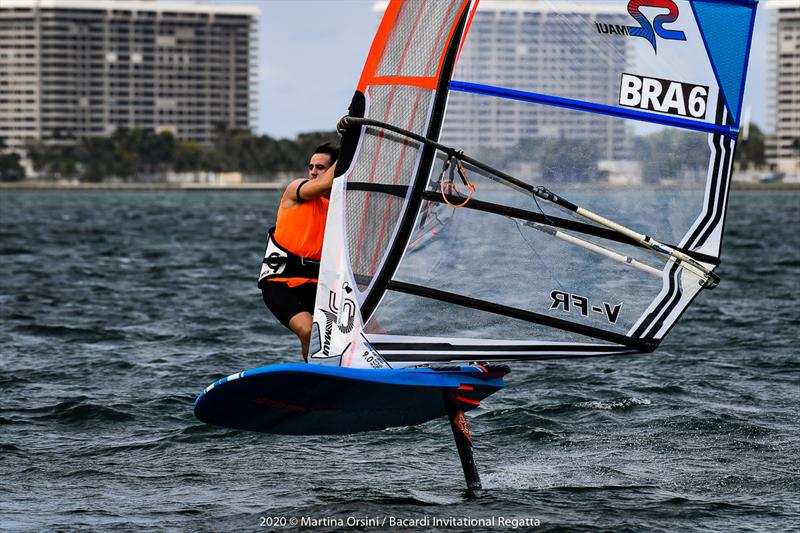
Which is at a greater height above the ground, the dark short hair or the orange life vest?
the dark short hair

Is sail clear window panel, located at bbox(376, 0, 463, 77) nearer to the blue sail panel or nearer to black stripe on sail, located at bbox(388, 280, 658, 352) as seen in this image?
black stripe on sail, located at bbox(388, 280, 658, 352)

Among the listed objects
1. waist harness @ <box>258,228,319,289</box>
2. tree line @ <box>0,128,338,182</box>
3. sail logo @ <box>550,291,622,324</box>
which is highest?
waist harness @ <box>258,228,319,289</box>

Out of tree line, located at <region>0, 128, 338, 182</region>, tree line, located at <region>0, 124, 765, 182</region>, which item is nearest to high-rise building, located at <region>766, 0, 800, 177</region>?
tree line, located at <region>0, 124, 765, 182</region>

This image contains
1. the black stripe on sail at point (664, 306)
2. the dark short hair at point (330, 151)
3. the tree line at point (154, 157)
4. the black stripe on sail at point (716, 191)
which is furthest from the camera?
the tree line at point (154, 157)

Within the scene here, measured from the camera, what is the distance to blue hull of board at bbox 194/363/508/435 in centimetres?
696

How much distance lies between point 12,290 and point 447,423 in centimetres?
1245

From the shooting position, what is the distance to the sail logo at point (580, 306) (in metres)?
7.30

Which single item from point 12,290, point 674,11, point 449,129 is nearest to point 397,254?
point 449,129

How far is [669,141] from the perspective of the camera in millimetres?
7141

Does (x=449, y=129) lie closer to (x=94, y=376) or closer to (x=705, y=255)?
(x=705, y=255)

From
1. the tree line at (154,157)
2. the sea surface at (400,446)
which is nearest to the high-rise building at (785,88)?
the tree line at (154,157)

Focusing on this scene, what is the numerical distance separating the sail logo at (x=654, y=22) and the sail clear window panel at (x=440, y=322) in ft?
5.69

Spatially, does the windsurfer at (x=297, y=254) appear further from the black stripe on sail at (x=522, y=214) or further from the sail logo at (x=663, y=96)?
the sail logo at (x=663, y=96)

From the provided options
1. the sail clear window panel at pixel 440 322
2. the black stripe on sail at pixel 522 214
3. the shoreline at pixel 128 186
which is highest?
the black stripe on sail at pixel 522 214
